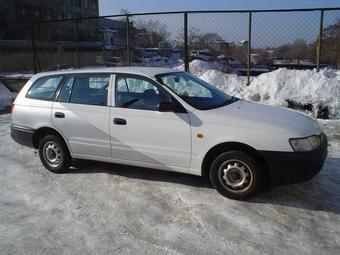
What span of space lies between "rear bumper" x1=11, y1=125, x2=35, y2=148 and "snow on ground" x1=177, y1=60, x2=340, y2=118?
19.7ft

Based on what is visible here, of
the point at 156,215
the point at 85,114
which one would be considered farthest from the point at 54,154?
the point at 156,215

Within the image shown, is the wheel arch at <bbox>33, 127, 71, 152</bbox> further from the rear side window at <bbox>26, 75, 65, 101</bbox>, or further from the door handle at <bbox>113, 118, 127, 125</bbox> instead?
the door handle at <bbox>113, 118, 127, 125</bbox>

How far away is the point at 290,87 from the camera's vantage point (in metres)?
10.1

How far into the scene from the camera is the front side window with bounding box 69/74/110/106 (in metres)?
5.51

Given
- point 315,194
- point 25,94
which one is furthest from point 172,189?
point 25,94

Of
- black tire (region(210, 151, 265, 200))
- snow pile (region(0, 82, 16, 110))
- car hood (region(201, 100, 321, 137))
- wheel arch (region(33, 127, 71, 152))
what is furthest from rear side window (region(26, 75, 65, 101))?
snow pile (region(0, 82, 16, 110))

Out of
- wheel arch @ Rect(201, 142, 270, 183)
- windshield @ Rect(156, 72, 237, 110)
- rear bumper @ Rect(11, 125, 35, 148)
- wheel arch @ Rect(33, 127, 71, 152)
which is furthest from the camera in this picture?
rear bumper @ Rect(11, 125, 35, 148)

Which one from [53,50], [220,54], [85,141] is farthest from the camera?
[53,50]

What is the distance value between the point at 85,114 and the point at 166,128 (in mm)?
1331

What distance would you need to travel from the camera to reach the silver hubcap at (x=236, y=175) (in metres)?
4.63

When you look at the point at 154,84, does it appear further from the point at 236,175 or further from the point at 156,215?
the point at 156,215

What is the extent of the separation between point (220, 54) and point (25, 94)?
718cm

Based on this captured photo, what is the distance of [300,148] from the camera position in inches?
173

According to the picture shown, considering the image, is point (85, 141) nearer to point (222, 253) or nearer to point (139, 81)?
point (139, 81)
